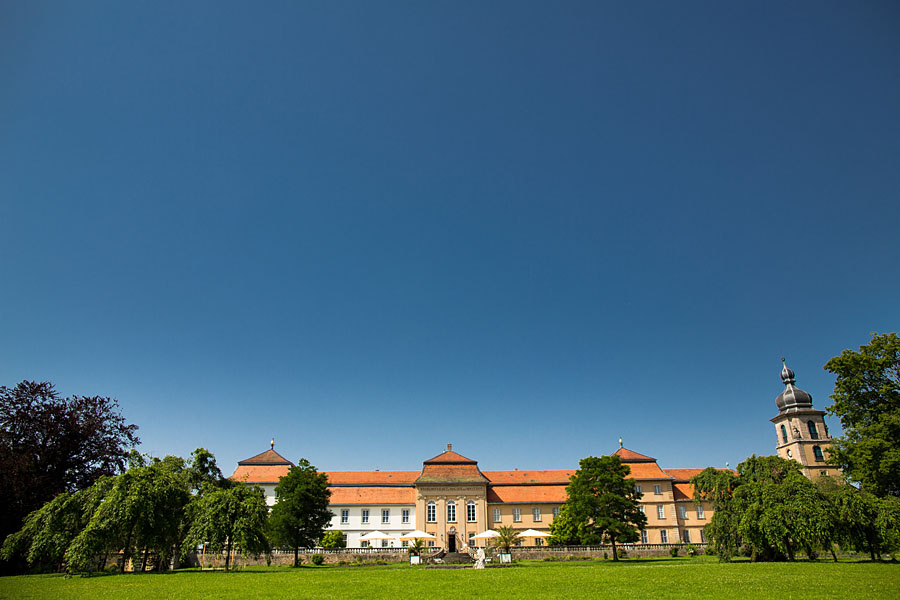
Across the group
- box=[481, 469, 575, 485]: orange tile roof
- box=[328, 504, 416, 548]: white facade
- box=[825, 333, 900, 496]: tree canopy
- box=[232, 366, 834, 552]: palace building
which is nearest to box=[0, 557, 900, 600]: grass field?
box=[825, 333, 900, 496]: tree canopy

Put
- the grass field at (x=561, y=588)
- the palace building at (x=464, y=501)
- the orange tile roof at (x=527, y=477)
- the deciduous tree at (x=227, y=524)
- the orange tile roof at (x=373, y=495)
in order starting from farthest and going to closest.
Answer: the orange tile roof at (x=527, y=477) < the orange tile roof at (x=373, y=495) < the palace building at (x=464, y=501) < the deciduous tree at (x=227, y=524) < the grass field at (x=561, y=588)

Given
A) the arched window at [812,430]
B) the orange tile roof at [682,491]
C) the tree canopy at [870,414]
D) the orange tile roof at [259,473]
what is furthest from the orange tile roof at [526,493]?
the tree canopy at [870,414]

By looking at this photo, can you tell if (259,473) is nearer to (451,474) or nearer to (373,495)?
(373,495)

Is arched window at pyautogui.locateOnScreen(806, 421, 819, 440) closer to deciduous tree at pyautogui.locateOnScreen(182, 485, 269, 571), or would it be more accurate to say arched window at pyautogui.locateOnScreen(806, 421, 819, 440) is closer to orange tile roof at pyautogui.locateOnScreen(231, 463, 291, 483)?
deciduous tree at pyautogui.locateOnScreen(182, 485, 269, 571)

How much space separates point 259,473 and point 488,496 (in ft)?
93.8

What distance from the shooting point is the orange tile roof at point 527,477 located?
62.6 meters

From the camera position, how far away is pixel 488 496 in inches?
2378

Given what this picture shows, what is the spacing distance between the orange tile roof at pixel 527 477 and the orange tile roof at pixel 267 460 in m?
26.8

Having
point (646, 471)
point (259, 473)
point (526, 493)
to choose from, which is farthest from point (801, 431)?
point (259, 473)

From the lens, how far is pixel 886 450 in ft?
93.4

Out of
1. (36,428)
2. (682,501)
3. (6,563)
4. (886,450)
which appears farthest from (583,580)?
(682,501)

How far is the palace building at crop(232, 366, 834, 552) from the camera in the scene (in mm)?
56219

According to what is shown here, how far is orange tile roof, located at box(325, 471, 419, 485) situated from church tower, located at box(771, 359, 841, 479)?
44844 mm

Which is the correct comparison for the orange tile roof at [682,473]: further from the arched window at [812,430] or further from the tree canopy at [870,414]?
the tree canopy at [870,414]
